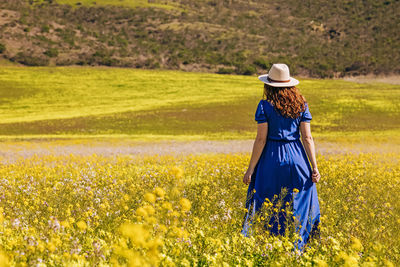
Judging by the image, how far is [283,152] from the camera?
5520 millimetres

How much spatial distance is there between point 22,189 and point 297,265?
5.68 m

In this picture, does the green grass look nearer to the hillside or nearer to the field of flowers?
the field of flowers

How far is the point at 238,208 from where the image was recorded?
5.94 meters

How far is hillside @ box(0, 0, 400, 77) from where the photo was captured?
328 ft

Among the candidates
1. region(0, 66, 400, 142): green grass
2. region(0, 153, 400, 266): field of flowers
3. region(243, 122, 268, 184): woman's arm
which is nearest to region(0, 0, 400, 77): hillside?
region(0, 66, 400, 142): green grass

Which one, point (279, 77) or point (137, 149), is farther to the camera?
point (137, 149)

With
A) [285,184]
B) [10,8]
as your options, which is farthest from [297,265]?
[10,8]

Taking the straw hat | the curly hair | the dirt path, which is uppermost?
the straw hat

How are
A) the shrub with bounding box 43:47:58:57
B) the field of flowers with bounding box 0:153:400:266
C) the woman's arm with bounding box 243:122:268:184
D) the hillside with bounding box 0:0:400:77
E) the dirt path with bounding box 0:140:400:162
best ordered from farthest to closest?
1. the hillside with bounding box 0:0:400:77
2. the shrub with bounding box 43:47:58:57
3. the dirt path with bounding box 0:140:400:162
4. the woman's arm with bounding box 243:122:268:184
5. the field of flowers with bounding box 0:153:400:266

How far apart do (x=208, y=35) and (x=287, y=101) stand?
120751 millimetres

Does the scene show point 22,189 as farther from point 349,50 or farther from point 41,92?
point 349,50

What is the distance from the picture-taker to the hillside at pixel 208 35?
100m

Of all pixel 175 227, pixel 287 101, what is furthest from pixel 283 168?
pixel 175 227

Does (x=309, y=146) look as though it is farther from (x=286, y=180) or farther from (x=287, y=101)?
(x=287, y=101)
